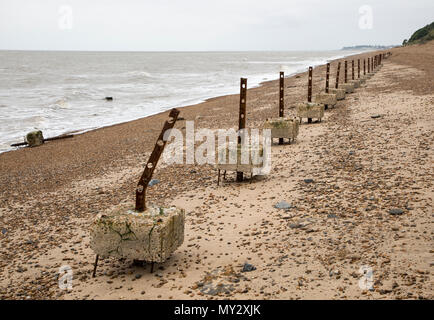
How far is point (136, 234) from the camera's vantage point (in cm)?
547

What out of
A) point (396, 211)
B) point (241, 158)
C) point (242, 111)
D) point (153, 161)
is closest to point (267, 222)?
point (396, 211)

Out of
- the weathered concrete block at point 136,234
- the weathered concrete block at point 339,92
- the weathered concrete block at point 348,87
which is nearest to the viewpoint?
the weathered concrete block at point 136,234

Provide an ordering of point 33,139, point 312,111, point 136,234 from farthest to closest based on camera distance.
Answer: point 33,139 → point 312,111 → point 136,234

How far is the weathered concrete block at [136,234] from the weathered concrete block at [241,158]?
152 inches

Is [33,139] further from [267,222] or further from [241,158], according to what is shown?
[267,222]

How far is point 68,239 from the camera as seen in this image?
306 inches

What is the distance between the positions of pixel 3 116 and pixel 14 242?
2427cm

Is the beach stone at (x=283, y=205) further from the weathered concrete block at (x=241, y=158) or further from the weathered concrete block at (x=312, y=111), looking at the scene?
the weathered concrete block at (x=312, y=111)

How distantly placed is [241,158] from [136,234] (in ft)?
14.3

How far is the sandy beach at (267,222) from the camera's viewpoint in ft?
16.8

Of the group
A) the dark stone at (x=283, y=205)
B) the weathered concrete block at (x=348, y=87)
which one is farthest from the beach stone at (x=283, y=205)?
the weathered concrete block at (x=348, y=87)

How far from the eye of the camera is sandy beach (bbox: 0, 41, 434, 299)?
511cm

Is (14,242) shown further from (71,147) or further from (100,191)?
(71,147)

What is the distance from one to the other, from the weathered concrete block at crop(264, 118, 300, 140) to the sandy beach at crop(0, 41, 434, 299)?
402mm
